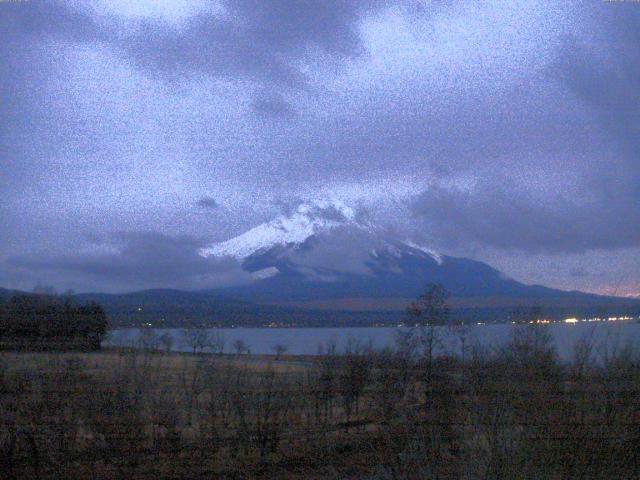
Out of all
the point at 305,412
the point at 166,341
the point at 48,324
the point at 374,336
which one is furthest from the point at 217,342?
the point at 48,324

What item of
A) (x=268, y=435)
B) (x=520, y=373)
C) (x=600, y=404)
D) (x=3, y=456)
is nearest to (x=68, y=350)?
(x=3, y=456)

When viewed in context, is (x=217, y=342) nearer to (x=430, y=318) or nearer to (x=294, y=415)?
(x=294, y=415)

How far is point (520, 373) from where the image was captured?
376 inches

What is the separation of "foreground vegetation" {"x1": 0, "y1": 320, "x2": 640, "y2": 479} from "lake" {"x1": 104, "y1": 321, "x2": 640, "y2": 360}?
23 centimetres

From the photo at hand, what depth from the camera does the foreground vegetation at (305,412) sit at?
859 centimetres

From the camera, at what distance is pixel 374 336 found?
12750 millimetres

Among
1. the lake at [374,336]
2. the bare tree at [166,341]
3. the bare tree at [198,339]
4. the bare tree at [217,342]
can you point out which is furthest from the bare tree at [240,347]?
the bare tree at [166,341]

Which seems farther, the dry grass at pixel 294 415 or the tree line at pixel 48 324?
the tree line at pixel 48 324

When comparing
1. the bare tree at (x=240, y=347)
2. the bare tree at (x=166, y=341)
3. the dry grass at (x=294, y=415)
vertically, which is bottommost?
the dry grass at (x=294, y=415)

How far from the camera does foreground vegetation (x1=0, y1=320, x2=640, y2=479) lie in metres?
8.59

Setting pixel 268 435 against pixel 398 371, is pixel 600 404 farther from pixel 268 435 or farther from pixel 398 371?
pixel 268 435

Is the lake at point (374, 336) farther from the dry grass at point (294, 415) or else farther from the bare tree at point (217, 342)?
the dry grass at point (294, 415)

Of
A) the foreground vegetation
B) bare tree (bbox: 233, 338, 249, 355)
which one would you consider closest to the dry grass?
the foreground vegetation

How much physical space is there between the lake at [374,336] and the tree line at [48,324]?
0.41 m
